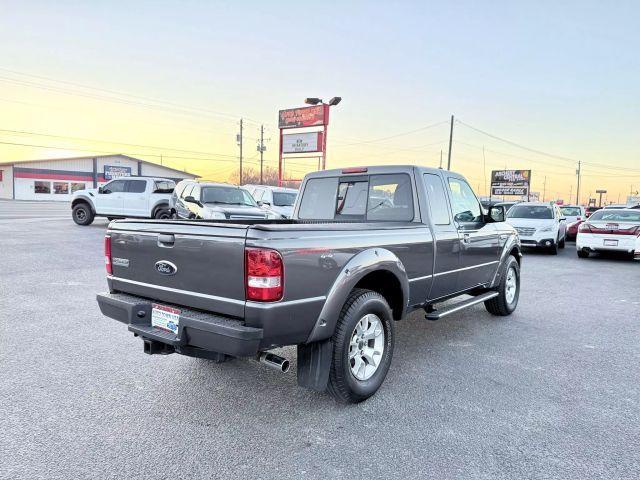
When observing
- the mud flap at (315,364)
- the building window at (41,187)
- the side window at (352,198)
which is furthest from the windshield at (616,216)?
the building window at (41,187)

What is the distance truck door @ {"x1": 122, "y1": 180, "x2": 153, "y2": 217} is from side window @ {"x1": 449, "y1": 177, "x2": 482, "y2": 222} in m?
14.1

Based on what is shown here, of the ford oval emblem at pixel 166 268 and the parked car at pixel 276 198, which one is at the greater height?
the parked car at pixel 276 198

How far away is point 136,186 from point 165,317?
606 inches

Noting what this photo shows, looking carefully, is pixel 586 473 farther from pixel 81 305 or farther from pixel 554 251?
pixel 554 251

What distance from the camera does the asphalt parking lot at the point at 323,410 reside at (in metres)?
2.66

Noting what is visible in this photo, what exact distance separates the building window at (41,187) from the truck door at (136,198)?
141ft

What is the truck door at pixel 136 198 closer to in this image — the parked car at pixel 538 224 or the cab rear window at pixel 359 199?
the parked car at pixel 538 224

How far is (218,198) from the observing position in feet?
43.5

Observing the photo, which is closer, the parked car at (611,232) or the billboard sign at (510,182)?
the parked car at (611,232)

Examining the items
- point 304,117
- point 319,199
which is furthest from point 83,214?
point 304,117

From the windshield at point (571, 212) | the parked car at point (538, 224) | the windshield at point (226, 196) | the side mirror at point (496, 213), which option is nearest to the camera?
the side mirror at point (496, 213)

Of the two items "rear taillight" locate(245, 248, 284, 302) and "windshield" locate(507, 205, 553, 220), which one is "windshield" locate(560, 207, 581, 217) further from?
"rear taillight" locate(245, 248, 284, 302)

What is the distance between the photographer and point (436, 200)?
469 centimetres

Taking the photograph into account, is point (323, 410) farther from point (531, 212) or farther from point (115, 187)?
point (115, 187)
